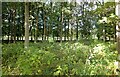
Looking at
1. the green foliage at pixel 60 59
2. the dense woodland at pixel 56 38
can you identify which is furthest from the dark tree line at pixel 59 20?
the green foliage at pixel 60 59

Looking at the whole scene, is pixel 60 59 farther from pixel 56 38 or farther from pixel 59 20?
pixel 59 20

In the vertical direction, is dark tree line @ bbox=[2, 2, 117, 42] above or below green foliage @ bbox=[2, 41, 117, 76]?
above

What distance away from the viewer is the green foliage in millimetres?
2342

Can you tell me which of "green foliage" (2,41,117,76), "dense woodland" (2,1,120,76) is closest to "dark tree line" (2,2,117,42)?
"dense woodland" (2,1,120,76)

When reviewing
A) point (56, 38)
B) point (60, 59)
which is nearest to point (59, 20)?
point (56, 38)

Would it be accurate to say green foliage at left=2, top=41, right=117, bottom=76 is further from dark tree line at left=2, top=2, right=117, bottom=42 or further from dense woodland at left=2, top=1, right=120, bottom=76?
dark tree line at left=2, top=2, right=117, bottom=42

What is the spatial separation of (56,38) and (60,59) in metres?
0.27

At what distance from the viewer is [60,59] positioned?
2.42 metres

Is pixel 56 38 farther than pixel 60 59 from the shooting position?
Yes

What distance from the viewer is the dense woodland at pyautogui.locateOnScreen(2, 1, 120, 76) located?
7.76 ft

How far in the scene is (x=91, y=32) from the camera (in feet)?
8.31

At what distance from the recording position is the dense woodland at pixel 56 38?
7.76 feet

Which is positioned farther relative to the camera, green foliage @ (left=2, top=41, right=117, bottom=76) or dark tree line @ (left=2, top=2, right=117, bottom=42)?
dark tree line @ (left=2, top=2, right=117, bottom=42)

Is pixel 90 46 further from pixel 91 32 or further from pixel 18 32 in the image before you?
pixel 18 32
